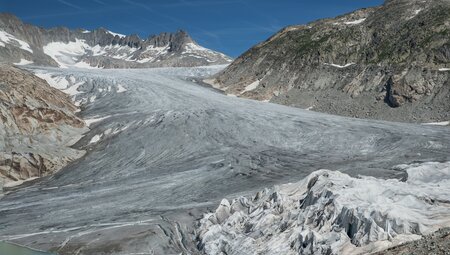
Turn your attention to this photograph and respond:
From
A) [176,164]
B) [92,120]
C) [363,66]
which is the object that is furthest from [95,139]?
[363,66]

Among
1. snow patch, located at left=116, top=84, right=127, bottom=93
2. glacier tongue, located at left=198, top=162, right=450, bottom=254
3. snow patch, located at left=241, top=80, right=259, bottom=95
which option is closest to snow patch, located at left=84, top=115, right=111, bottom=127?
snow patch, located at left=116, top=84, right=127, bottom=93

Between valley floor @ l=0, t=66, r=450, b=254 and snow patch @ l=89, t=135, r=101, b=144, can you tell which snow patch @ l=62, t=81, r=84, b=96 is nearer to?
valley floor @ l=0, t=66, r=450, b=254

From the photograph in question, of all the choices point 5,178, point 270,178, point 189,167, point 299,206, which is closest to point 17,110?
point 5,178

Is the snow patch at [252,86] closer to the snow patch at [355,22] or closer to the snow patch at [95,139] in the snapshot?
the snow patch at [355,22]

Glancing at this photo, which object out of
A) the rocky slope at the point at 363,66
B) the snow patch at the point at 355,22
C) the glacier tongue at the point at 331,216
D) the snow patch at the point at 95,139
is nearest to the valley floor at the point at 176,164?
the snow patch at the point at 95,139

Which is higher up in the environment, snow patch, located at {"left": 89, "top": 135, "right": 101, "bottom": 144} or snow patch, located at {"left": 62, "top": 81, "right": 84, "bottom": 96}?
snow patch, located at {"left": 62, "top": 81, "right": 84, "bottom": 96}

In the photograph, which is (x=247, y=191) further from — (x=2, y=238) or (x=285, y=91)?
(x=285, y=91)

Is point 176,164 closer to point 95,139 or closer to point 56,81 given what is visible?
point 95,139
